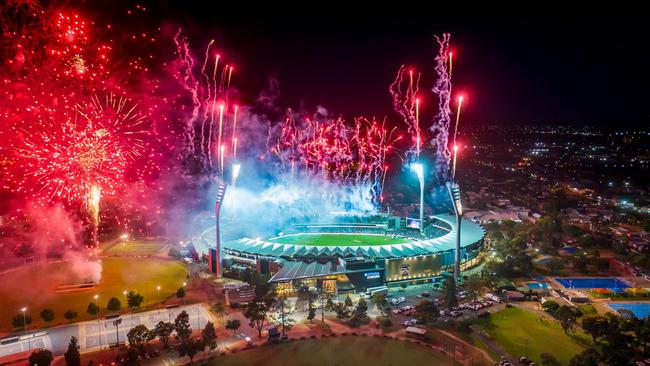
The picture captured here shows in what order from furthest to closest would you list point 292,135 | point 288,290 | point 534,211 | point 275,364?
point 534,211 → point 292,135 → point 288,290 → point 275,364

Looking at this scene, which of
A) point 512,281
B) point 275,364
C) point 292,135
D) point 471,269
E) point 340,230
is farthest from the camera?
point 292,135

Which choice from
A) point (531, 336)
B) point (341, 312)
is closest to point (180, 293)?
point (341, 312)

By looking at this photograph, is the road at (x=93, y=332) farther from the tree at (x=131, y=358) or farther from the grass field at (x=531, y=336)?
the grass field at (x=531, y=336)

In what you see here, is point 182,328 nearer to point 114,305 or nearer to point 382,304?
point 114,305

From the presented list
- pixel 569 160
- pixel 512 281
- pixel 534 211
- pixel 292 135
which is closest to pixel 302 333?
pixel 512 281

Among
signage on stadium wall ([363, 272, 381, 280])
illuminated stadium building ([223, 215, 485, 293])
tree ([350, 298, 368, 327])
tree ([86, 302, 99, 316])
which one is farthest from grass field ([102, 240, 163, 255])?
tree ([350, 298, 368, 327])

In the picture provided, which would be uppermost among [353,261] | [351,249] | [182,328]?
[351,249]

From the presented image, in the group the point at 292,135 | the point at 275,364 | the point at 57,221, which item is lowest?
the point at 275,364

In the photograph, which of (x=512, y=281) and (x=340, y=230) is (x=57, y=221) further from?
(x=512, y=281)
